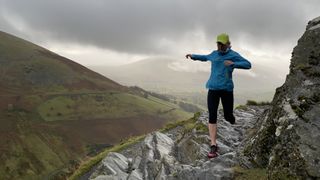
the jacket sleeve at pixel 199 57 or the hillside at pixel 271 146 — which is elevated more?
the jacket sleeve at pixel 199 57

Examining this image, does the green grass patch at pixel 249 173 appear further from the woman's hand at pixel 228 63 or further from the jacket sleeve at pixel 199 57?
the jacket sleeve at pixel 199 57

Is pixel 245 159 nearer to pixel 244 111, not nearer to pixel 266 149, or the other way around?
pixel 266 149

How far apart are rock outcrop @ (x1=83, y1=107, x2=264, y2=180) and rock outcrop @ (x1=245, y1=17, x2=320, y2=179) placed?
126 cm

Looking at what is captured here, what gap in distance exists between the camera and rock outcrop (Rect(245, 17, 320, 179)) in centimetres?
884

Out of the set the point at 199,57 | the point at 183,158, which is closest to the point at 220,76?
the point at 199,57

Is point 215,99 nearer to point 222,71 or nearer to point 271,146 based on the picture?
point 222,71

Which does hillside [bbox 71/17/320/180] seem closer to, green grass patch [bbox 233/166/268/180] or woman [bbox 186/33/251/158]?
→ green grass patch [bbox 233/166/268/180]

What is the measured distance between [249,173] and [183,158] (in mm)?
5105

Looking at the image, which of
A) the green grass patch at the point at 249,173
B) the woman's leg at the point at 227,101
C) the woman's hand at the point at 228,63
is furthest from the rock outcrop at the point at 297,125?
the woman's hand at the point at 228,63

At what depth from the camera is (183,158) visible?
1510cm

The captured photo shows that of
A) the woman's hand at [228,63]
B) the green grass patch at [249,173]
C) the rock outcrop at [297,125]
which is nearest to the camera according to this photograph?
the rock outcrop at [297,125]

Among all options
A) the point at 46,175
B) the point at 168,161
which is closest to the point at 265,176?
the point at 168,161

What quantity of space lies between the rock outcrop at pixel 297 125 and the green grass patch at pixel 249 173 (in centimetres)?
25

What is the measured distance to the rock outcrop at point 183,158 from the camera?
11.4 metres
